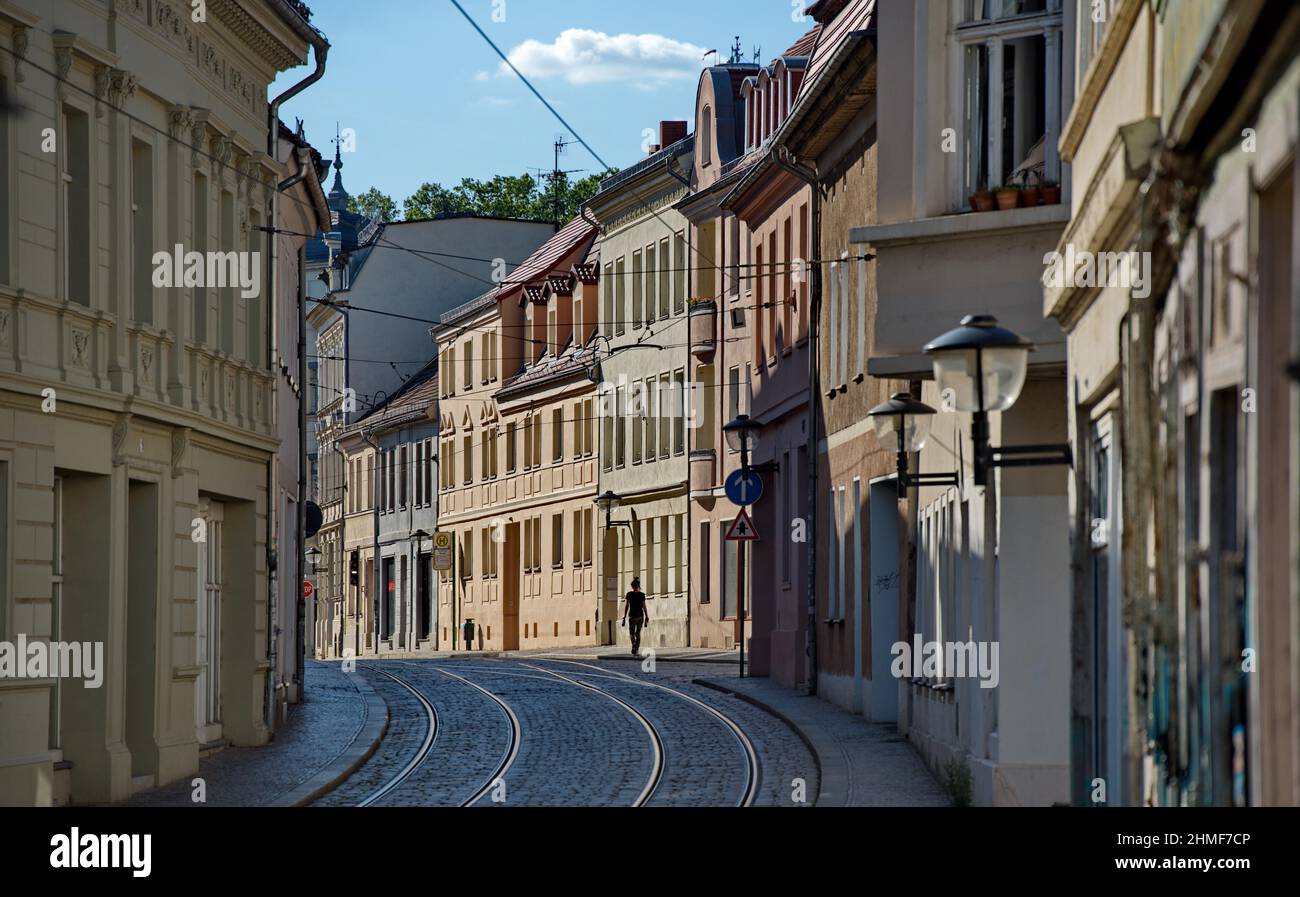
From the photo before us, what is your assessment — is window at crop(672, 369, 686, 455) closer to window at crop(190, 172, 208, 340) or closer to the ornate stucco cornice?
the ornate stucco cornice

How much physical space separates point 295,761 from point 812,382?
12.3m

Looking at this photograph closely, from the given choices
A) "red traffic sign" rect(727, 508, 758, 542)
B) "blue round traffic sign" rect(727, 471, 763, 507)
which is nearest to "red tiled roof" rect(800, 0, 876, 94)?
"blue round traffic sign" rect(727, 471, 763, 507)

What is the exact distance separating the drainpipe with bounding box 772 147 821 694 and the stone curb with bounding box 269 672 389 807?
6024 mm

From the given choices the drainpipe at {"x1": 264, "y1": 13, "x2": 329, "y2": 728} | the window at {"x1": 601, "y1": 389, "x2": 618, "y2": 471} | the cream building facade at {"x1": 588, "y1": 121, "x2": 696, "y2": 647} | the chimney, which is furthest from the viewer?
the chimney

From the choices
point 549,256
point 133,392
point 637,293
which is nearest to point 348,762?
point 133,392

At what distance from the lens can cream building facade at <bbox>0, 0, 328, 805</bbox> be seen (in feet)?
57.2

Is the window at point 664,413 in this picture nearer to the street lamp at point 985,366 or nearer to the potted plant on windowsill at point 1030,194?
the potted plant on windowsill at point 1030,194

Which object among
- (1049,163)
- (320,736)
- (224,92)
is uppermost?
(224,92)

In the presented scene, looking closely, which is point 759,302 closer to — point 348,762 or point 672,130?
point 348,762

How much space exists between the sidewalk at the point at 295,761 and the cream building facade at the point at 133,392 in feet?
1.26
